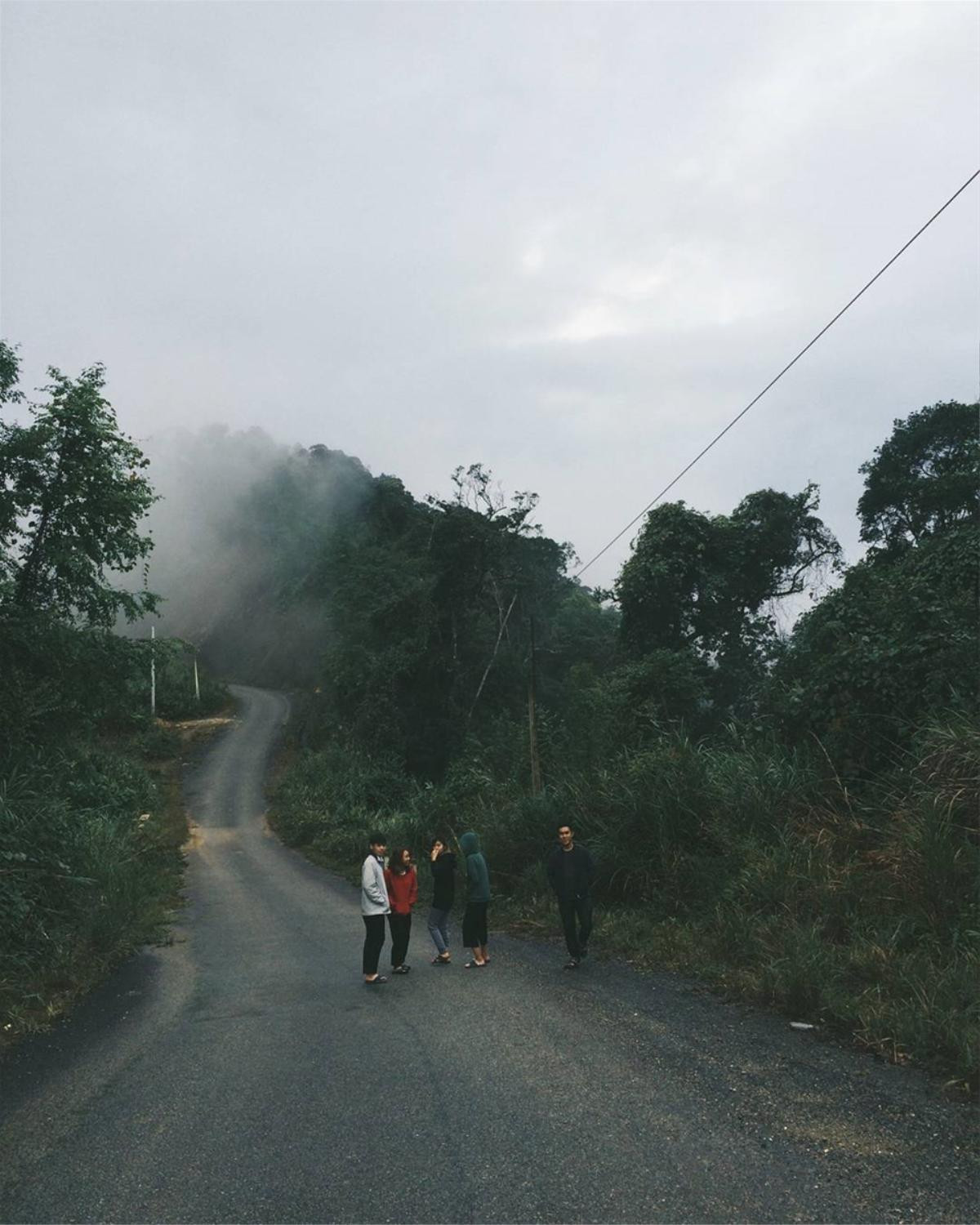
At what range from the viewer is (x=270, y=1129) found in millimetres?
5238

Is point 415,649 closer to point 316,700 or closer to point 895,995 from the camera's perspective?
point 316,700

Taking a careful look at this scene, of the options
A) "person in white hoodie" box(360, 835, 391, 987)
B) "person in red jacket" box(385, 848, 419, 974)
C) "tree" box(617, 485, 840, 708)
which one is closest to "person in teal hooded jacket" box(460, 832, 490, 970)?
"person in red jacket" box(385, 848, 419, 974)

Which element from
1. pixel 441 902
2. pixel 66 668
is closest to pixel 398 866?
pixel 441 902

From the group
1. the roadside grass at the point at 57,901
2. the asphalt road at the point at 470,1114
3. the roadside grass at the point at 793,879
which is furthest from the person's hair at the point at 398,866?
the roadside grass at the point at 57,901

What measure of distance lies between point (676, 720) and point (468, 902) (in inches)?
404

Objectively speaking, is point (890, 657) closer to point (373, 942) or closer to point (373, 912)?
point (373, 912)

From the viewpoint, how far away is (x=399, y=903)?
10227mm

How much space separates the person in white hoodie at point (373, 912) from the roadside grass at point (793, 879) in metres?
3.04

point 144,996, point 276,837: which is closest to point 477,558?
point 276,837

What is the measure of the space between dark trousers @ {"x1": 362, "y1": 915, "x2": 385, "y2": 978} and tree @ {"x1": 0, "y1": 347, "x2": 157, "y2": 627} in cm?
970

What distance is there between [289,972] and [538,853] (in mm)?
5918

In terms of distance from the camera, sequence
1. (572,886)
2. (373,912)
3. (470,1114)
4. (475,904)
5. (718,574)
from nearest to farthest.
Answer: (470,1114) < (373,912) < (572,886) < (475,904) < (718,574)

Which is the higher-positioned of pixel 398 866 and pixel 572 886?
pixel 398 866

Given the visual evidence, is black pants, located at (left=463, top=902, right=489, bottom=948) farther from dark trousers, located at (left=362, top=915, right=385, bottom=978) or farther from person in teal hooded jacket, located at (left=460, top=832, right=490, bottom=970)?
dark trousers, located at (left=362, top=915, right=385, bottom=978)
